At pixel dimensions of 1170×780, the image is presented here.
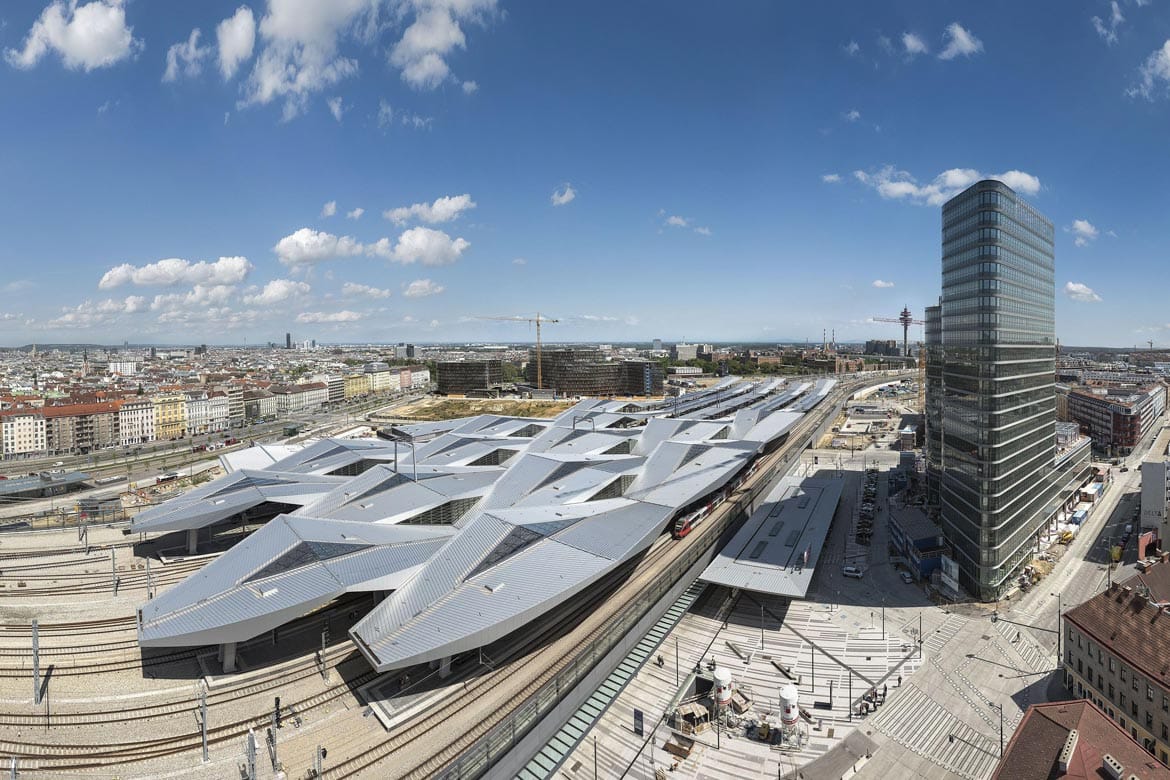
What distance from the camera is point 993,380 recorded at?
4288 cm

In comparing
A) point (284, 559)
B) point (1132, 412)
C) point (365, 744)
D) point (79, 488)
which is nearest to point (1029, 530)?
point (365, 744)

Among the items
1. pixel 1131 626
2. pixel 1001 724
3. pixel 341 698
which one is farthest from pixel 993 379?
pixel 341 698

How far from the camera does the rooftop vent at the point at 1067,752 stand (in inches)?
853

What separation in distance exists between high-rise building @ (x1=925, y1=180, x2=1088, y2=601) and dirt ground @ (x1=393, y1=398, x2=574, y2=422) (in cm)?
9904

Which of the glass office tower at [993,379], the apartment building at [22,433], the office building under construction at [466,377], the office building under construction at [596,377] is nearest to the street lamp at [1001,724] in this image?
the glass office tower at [993,379]

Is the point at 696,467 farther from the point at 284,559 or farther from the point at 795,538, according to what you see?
the point at 284,559

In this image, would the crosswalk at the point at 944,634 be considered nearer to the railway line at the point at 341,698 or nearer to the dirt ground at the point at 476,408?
the railway line at the point at 341,698

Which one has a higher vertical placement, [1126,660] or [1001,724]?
[1126,660]

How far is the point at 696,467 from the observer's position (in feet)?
196

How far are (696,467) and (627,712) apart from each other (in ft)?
99.5

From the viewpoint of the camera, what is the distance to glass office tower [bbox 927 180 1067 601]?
43.1m

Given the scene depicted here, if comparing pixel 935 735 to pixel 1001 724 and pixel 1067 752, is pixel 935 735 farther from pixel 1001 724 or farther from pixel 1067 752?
pixel 1067 752

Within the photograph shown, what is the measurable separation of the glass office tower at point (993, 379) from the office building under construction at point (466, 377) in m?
153

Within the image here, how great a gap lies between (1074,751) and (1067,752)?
50cm
